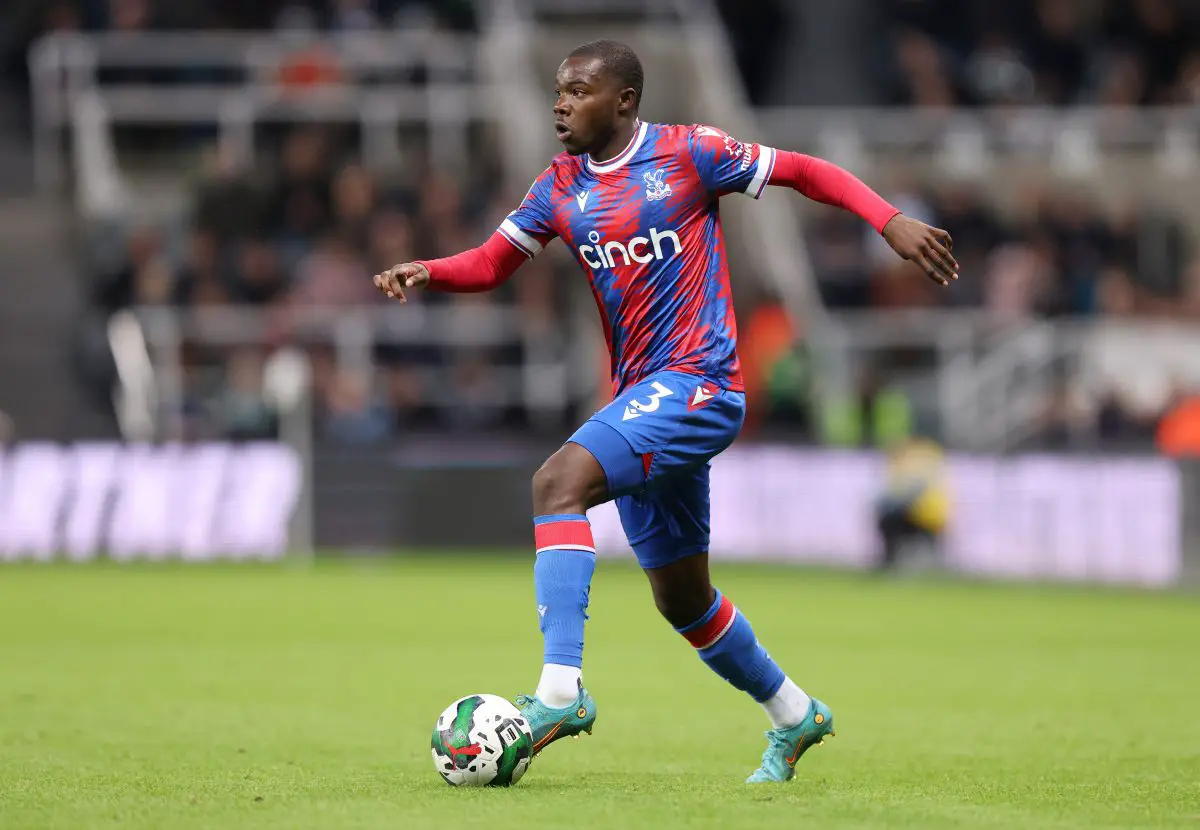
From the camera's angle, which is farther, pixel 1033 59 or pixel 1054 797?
pixel 1033 59

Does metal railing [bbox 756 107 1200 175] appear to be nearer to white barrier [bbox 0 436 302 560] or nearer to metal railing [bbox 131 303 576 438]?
metal railing [bbox 131 303 576 438]

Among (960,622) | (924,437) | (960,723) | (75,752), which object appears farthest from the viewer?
(924,437)

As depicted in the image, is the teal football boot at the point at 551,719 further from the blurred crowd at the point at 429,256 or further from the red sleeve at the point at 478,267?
the blurred crowd at the point at 429,256

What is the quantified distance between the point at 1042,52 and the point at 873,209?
2083 cm

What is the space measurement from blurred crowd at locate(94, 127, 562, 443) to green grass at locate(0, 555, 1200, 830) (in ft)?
7.68

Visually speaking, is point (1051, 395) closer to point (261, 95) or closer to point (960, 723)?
point (261, 95)

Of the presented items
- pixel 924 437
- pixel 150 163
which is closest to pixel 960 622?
pixel 924 437

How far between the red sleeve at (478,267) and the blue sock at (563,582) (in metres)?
1.07

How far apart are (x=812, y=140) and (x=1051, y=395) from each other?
17.1 ft

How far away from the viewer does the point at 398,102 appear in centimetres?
2314

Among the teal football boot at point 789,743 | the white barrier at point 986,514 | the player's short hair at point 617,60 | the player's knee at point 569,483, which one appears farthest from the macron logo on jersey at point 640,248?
the white barrier at point 986,514

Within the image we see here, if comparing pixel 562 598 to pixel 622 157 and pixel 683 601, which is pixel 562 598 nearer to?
pixel 683 601

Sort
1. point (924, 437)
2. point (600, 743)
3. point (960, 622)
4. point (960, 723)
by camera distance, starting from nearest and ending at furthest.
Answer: point (600, 743) < point (960, 723) < point (960, 622) < point (924, 437)

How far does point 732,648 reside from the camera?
7.39 m
